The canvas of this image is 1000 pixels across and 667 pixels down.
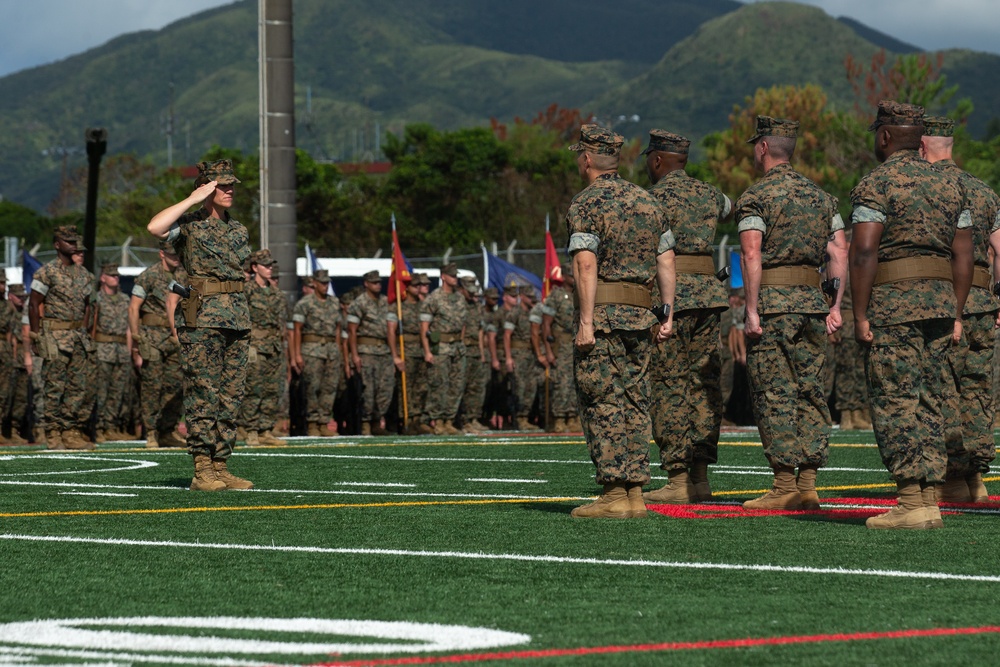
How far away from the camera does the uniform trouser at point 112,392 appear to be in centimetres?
1972

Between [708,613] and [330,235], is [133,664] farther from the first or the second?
[330,235]

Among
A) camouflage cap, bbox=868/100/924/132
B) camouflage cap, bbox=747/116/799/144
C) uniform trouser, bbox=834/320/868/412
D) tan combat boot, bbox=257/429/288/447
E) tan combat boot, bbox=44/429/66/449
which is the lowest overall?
tan combat boot, bbox=257/429/288/447

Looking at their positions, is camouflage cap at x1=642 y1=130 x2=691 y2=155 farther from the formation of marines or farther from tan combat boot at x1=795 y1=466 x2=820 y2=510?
tan combat boot at x1=795 y1=466 x2=820 y2=510

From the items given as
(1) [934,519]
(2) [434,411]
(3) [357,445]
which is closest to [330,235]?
(2) [434,411]

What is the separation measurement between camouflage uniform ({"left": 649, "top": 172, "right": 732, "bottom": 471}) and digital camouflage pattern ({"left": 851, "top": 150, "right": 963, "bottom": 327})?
1620 mm

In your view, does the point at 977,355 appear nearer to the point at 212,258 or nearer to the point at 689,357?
the point at 689,357

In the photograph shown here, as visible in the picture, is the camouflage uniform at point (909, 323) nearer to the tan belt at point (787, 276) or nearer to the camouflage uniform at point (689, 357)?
the tan belt at point (787, 276)

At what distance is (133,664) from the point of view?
5.29m

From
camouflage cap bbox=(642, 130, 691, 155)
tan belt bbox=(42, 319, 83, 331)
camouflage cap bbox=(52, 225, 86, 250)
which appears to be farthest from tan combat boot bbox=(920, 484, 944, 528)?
tan belt bbox=(42, 319, 83, 331)

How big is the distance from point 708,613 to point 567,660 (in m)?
1.01

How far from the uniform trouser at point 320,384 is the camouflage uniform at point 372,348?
0.49 m

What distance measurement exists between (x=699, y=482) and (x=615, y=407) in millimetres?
1479

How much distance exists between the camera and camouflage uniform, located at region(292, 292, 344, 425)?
22156 mm

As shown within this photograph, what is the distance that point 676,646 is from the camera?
559 cm
